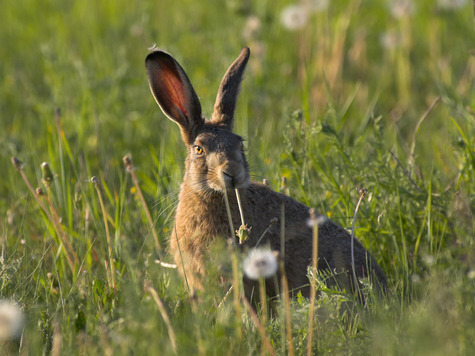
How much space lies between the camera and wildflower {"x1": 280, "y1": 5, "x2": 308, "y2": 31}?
6.98m

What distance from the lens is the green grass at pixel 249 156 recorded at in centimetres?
280

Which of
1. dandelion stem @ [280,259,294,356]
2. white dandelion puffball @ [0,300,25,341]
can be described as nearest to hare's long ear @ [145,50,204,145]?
dandelion stem @ [280,259,294,356]

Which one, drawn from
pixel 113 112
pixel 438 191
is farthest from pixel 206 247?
pixel 113 112

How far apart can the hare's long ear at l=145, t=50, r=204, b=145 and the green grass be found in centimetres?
51

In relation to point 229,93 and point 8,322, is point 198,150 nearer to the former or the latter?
point 229,93

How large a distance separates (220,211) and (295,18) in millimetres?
3718

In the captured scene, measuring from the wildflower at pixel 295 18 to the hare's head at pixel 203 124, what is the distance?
2.89m

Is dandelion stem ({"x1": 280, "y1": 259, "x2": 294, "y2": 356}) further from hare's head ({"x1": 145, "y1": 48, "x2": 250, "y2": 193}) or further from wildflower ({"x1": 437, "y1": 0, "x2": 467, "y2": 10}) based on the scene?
wildflower ({"x1": 437, "y1": 0, "x2": 467, "y2": 10})

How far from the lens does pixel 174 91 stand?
4.04 metres

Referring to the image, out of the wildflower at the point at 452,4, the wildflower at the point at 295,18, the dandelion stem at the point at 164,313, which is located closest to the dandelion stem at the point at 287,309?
the dandelion stem at the point at 164,313

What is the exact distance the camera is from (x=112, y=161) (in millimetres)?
5422

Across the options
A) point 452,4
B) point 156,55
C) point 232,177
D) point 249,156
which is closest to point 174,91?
point 156,55

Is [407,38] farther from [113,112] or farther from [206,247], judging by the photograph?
[206,247]

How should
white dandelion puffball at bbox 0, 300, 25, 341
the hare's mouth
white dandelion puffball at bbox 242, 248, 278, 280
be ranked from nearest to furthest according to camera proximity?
1. white dandelion puffball at bbox 0, 300, 25, 341
2. white dandelion puffball at bbox 242, 248, 278, 280
3. the hare's mouth
